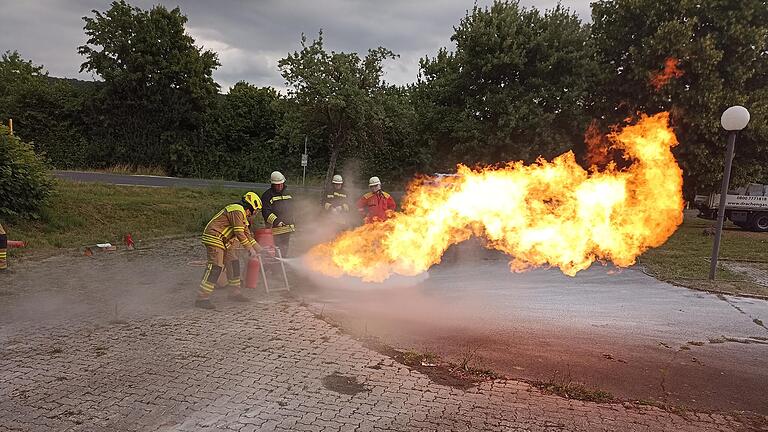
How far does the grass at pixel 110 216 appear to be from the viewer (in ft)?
41.1

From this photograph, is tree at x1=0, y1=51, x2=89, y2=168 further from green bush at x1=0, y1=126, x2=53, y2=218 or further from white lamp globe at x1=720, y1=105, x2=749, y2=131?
white lamp globe at x1=720, y1=105, x2=749, y2=131

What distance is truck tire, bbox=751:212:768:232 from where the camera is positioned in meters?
21.4

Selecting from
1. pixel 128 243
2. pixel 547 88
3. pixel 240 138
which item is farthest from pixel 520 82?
pixel 240 138

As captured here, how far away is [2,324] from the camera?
21.1ft

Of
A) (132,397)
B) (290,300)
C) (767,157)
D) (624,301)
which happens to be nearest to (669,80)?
(767,157)

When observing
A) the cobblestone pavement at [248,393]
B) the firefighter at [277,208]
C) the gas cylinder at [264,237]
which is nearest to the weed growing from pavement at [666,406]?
the cobblestone pavement at [248,393]

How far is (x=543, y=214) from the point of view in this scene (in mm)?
9266

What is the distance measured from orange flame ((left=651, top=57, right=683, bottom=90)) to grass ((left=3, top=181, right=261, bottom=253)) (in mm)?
16192

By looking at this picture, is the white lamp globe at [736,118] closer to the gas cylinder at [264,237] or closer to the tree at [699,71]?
the tree at [699,71]

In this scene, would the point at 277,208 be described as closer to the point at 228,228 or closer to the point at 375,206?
the point at 228,228

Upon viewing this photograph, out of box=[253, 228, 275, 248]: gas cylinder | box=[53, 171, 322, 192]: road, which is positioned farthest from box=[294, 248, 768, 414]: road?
box=[53, 171, 322, 192]: road

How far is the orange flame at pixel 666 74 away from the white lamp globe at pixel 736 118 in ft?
23.7

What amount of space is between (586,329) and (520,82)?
1434 centimetres

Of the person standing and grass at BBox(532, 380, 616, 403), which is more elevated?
the person standing
